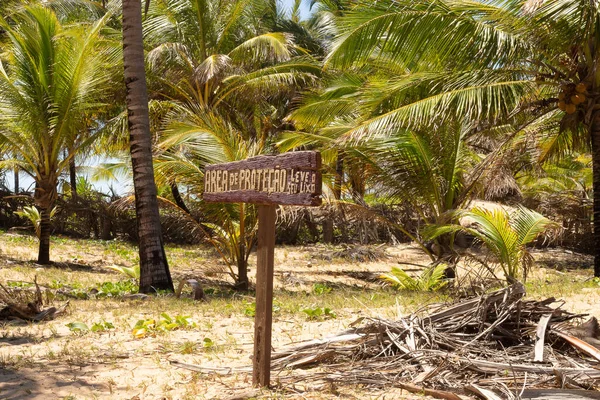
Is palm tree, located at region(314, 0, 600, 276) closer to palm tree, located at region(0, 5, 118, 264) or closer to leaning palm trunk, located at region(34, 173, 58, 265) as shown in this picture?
palm tree, located at region(0, 5, 118, 264)

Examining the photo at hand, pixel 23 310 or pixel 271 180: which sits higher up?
pixel 271 180

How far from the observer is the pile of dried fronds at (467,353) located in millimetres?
4137

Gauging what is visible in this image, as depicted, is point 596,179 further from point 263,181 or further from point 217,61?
point 217,61

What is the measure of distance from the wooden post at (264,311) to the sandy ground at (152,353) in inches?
5.8

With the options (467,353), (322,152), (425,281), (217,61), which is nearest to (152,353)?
(467,353)

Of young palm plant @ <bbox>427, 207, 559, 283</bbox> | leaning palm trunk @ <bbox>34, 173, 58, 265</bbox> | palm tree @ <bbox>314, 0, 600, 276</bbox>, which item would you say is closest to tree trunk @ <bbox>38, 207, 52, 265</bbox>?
leaning palm trunk @ <bbox>34, 173, 58, 265</bbox>

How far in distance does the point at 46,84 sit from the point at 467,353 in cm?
990

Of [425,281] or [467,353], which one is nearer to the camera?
[467,353]

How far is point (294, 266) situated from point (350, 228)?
4.99m

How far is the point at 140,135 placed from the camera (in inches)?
360

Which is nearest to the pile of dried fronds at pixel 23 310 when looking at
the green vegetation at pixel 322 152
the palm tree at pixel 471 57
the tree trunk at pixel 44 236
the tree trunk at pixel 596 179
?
the green vegetation at pixel 322 152

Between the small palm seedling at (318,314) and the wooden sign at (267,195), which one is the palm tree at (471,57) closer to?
the small palm seedling at (318,314)

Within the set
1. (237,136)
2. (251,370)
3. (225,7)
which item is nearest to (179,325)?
(251,370)

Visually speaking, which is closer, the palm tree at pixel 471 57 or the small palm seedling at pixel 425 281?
the palm tree at pixel 471 57
